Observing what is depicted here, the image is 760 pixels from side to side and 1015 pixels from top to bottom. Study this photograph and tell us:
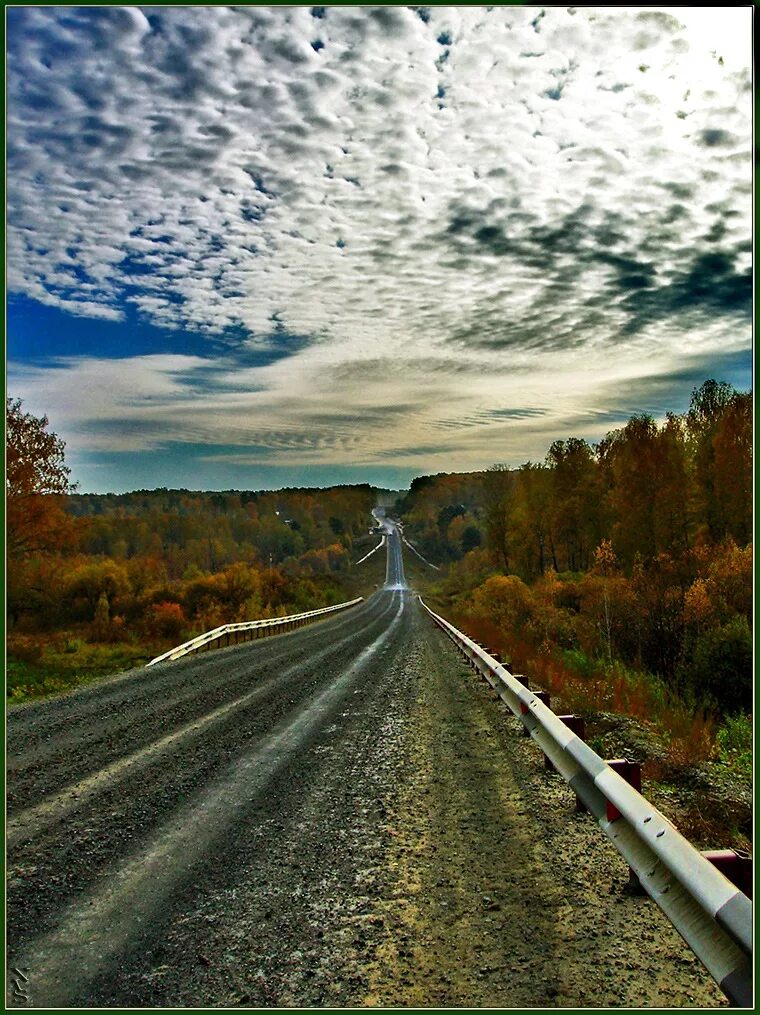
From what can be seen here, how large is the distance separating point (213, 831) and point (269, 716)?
15.1 feet

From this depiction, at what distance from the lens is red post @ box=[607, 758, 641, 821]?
3930mm

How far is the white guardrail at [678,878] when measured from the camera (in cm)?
247

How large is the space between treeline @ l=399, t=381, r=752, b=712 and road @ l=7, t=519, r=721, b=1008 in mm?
8038

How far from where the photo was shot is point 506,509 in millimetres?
73750

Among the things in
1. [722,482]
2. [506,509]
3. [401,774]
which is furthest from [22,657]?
[506,509]

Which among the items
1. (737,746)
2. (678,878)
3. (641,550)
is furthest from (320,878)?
(641,550)

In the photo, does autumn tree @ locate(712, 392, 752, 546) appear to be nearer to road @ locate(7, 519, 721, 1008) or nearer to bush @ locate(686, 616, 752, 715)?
bush @ locate(686, 616, 752, 715)

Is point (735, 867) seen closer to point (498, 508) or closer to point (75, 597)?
point (75, 597)

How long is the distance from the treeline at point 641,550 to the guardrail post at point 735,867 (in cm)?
1048

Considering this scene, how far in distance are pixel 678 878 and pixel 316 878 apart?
2163 millimetres

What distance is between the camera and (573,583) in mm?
36781

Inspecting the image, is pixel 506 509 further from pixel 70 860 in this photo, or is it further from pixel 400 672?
pixel 70 860

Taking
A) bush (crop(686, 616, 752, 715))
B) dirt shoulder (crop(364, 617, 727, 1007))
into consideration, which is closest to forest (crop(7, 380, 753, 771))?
bush (crop(686, 616, 752, 715))

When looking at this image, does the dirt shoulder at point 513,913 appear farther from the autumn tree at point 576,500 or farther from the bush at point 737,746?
the autumn tree at point 576,500
